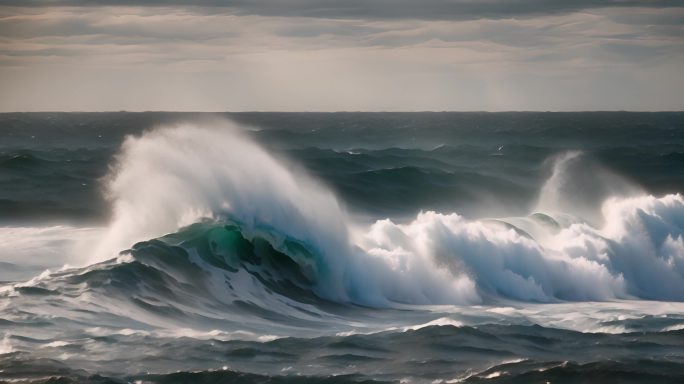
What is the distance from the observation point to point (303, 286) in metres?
19.1

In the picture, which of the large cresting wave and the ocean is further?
the large cresting wave

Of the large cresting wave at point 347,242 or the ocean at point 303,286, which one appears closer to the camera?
the ocean at point 303,286

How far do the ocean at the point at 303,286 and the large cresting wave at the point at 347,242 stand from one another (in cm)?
4

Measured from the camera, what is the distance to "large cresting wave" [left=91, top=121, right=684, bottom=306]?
19.5 m

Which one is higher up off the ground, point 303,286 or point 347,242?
point 347,242

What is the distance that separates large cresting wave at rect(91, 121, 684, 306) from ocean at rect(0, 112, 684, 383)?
0.14 feet

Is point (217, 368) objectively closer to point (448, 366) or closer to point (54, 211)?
point (448, 366)

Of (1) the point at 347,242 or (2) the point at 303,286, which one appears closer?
(2) the point at 303,286

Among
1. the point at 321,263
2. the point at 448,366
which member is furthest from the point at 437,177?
the point at 448,366

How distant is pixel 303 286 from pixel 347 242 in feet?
6.08

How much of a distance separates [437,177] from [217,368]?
32.4 metres

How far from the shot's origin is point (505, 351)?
44.5 feet

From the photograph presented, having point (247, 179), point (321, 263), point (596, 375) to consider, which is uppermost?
point (247, 179)

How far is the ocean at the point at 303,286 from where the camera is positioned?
497 inches
